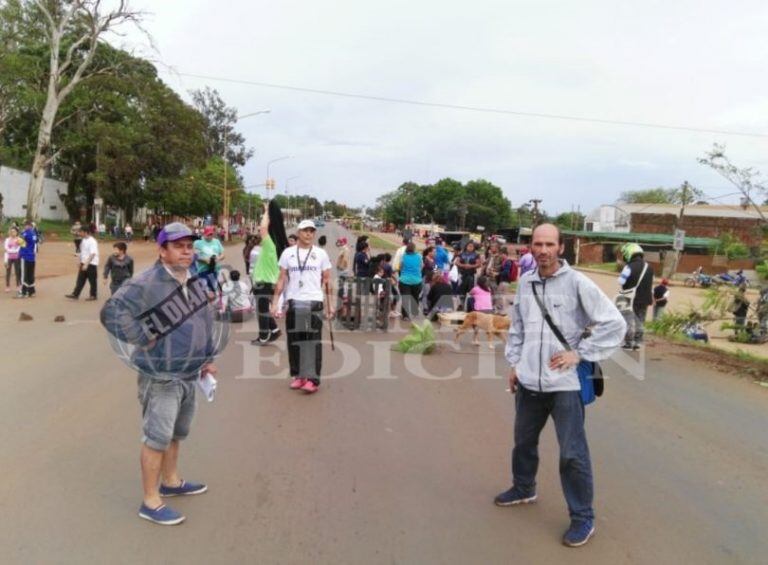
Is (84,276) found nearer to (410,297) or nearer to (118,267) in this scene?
(118,267)

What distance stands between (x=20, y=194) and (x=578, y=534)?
5513 centimetres

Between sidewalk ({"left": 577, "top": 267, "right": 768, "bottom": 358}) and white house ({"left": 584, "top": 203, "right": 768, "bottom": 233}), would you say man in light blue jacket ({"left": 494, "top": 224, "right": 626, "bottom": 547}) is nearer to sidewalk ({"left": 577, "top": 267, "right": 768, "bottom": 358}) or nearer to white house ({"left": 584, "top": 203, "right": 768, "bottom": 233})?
sidewalk ({"left": 577, "top": 267, "right": 768, "bottom": 358})

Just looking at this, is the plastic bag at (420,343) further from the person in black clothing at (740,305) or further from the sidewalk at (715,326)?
the person in black clothing at (740,305)

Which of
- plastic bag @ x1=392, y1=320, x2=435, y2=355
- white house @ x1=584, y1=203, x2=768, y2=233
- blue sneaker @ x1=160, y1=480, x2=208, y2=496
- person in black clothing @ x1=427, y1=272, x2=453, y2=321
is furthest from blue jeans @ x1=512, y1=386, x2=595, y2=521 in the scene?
white house @ x1=584, y1=203, x2=768, y2=233

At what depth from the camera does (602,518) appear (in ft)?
12.6

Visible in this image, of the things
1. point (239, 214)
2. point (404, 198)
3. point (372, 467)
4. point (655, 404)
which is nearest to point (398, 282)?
point (655, 404)

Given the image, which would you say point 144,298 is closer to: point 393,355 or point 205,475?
point 205,475

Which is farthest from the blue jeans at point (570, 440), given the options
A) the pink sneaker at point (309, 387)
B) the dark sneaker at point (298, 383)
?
the dark sneaker at point (298, 383)

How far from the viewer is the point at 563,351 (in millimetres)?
3531

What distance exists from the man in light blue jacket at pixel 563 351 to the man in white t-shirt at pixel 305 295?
3099mm

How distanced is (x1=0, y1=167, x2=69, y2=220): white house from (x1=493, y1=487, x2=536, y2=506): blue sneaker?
Answer: 46.2 meters

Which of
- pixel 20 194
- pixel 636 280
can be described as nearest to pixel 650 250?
pixel 636 280

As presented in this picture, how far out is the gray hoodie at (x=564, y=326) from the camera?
Result: 11.4ft

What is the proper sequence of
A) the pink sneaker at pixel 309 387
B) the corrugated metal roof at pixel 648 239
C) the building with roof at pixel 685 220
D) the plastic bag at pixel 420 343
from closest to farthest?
the pink sneaker at pixel 309 387 < the plastic bag at pixel 420 343 < the corrugated metal roof at pixel 648 239 < the building with roof at pixel 685 220
